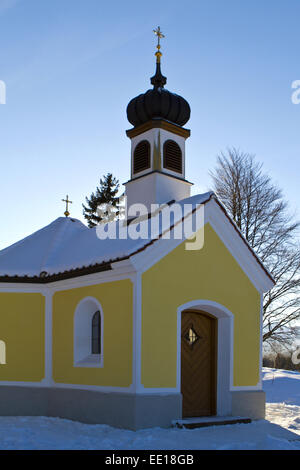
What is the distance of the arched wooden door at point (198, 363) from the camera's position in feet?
34.0

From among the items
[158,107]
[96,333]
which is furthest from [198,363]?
[158,107]

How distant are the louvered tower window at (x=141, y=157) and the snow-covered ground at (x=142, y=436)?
24.0ft

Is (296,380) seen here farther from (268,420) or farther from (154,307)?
(154,307)

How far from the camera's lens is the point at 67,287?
11445mm

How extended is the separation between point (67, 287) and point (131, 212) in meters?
3.50

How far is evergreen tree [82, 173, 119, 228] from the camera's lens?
33.3 m

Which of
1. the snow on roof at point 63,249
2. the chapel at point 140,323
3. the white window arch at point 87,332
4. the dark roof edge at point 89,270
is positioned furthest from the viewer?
the white window arch at point 87,332

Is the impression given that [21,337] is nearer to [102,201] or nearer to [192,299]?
[192,299]

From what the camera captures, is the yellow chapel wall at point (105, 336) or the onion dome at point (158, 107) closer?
the yellow chapel wall at point (105, 336)

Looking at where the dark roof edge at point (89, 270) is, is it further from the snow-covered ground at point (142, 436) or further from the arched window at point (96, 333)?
the snow-covered ground at point (142, 436)

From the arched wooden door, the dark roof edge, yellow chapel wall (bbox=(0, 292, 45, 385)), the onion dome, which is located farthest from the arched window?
the onion dome

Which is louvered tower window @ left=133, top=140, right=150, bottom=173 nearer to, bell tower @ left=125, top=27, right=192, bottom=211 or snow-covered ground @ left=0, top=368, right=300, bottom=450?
bell tower @ left=125, top=27, right=192, bottom=211

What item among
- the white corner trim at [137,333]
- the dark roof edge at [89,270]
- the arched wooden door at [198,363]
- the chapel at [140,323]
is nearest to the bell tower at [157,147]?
the chapel at [140,323]

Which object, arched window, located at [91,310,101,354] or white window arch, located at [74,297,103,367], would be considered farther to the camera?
arched window, located at [91,310,101,354]
